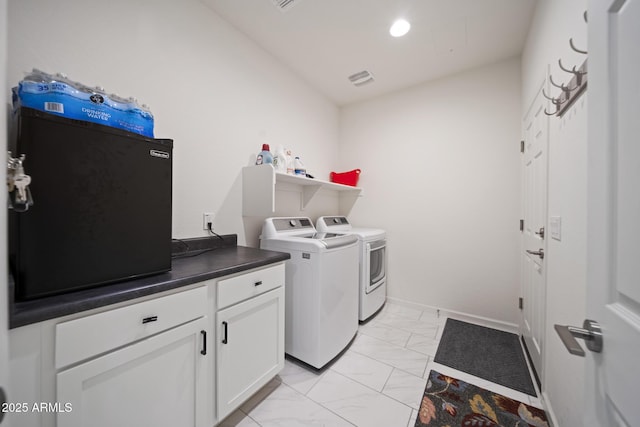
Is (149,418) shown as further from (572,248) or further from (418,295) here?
(418,295)

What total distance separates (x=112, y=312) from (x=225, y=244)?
99 centimetres

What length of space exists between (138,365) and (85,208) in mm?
609

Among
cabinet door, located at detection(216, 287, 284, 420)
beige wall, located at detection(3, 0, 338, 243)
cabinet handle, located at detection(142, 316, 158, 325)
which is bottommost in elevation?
cabinet door, located at detection(216, 287, 284, 420)

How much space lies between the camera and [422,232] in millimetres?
2672

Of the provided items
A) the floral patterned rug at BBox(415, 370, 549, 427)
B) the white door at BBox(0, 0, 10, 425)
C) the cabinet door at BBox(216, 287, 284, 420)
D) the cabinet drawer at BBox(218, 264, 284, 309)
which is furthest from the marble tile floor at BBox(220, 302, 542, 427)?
the white door at BBox(0, 0, 10, 425)

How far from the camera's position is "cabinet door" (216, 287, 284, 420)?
3.77 ft

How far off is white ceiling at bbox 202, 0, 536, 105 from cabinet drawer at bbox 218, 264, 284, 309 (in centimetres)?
188

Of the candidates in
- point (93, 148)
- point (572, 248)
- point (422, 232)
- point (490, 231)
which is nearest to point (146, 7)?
point (93, 148)

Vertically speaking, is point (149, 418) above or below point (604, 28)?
below

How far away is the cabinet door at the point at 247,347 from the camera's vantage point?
1.15m

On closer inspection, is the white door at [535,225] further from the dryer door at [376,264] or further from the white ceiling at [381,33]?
the dryer door at [376,264]

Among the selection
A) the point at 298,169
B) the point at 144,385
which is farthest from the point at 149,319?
the point at 298,169

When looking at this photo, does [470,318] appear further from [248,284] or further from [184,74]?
[184,74]

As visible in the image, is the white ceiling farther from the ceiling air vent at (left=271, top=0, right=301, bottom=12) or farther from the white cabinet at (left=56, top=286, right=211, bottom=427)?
the white cabinet at (left=56, top=286, right=211, bottom=427)
